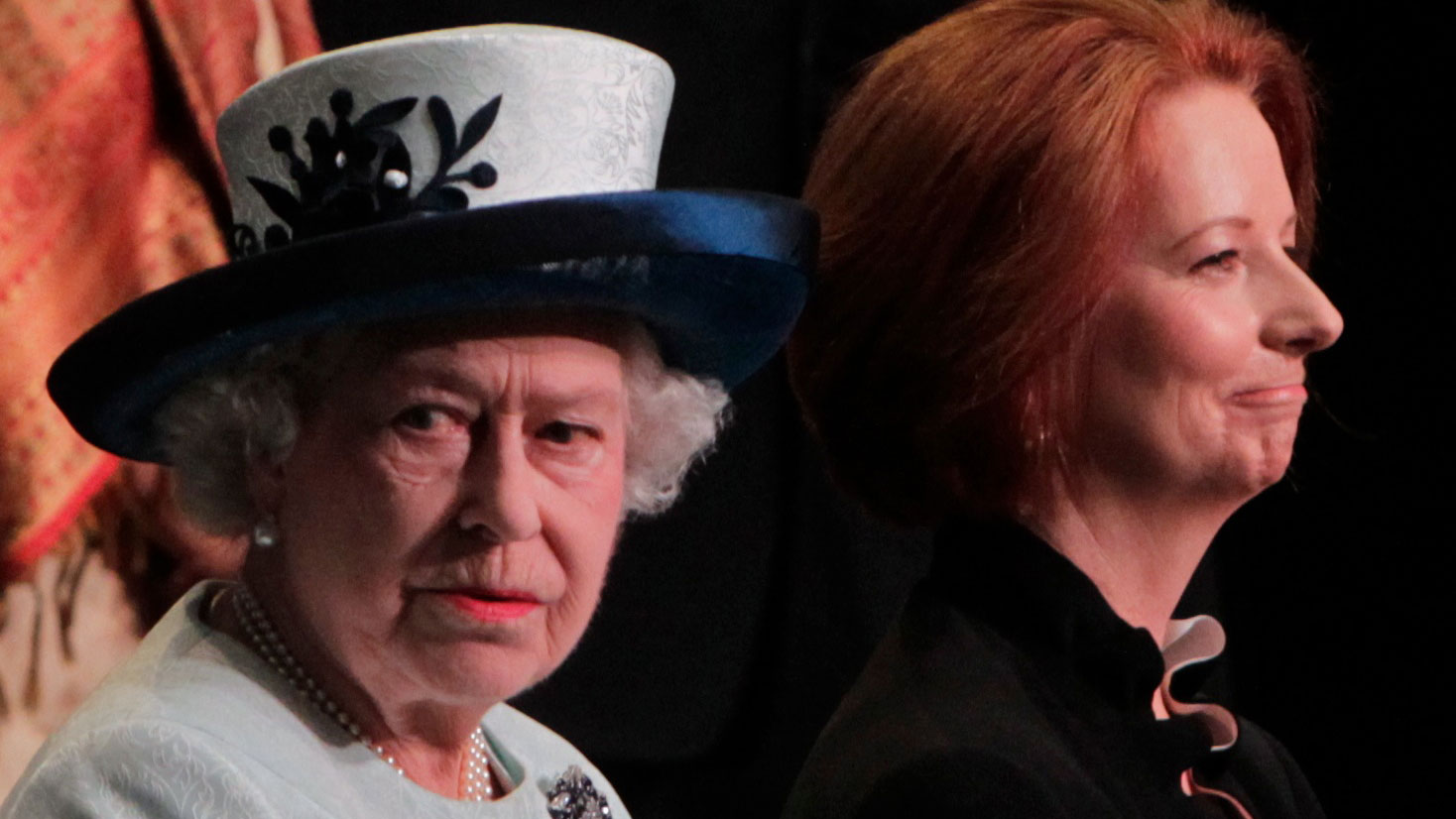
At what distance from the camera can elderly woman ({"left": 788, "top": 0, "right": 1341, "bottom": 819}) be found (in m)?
1.60

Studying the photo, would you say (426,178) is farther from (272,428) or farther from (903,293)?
(903,293)

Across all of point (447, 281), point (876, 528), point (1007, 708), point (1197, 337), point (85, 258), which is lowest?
point (876, 528)

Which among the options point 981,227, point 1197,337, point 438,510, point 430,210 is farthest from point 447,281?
point 1197,337

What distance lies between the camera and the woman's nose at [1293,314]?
5.35ft

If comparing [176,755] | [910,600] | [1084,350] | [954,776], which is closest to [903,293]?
[1084,350]

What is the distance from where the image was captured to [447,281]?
1.38 m

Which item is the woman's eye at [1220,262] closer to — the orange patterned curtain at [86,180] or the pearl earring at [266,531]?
the pearl earring at [266,531]

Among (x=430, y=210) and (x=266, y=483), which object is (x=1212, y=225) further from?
(x=266, y=483)

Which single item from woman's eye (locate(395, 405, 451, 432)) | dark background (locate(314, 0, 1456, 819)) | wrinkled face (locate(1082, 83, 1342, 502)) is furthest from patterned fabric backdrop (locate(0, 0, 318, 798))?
wrinkled face (locate(1082, 83, 1342, 502))

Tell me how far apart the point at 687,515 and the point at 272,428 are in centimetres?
95

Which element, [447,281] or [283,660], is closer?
[447,281]

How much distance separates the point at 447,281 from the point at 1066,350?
0.55m

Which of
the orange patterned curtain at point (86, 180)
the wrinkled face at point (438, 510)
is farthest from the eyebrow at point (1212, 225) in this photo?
the orange patterned curtain at point (86, 180)

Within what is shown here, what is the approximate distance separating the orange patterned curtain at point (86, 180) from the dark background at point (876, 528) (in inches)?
7.9
